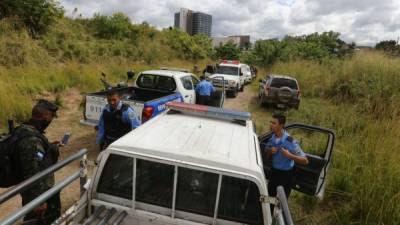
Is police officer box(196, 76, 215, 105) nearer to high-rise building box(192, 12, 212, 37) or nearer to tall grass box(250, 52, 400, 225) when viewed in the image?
tall grass box(250, 52, 400, 225)

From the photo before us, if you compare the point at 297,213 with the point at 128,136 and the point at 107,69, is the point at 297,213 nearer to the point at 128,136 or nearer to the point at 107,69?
the point at 128,136

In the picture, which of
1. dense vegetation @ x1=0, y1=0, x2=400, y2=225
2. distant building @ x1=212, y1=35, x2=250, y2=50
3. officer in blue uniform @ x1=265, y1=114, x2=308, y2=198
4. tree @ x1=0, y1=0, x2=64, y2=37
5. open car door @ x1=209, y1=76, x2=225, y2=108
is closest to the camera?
officer in blue uniform @ x1=265, y1=114, x2=308, y2=198

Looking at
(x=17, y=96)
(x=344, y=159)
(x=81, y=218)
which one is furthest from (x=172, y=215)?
(x=17, y=96)

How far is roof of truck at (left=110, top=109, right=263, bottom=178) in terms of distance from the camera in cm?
258

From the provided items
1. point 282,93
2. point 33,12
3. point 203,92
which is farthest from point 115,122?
point 33,12

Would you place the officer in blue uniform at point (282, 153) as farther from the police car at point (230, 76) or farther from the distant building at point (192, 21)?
the distant building at point (192, 21)

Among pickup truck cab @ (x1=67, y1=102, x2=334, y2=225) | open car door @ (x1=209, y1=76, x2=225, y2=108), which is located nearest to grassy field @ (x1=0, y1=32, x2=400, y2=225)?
open car door @ (x1=209, y1=76, x2=225, y2=108)

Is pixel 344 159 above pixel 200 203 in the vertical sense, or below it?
Result: below

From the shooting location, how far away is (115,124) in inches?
199

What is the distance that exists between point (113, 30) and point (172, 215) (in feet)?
89.6

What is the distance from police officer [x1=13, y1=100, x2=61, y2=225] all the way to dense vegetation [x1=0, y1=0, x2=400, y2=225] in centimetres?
386

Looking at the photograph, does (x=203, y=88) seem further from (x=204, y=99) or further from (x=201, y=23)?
(x=201, y=23)

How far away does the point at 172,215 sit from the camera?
2.66 m

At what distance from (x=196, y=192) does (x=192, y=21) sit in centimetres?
9189
